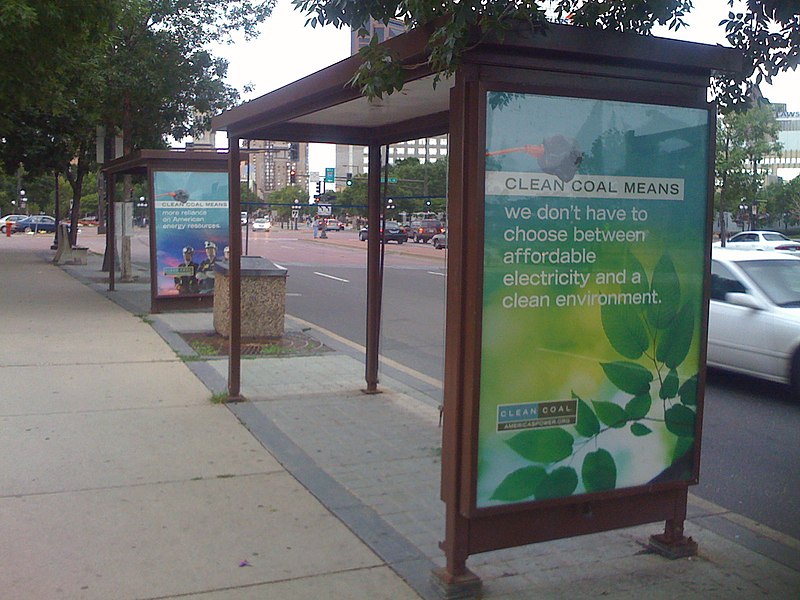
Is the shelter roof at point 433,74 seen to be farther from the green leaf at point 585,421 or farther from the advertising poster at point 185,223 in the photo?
the advertising poster at point 185,223

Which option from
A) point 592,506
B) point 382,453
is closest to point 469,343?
point 592,506

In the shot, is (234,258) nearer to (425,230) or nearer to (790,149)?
(425,230)

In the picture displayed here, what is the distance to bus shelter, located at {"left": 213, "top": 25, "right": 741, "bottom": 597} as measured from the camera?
13.3 feet

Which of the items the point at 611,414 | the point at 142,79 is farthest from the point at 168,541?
the point at 142,79

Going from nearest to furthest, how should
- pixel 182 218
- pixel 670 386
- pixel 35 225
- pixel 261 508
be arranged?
pixel 670 386
pixel 261 508
pixel 182 218
pixel 35 225

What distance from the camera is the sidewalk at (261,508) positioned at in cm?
441

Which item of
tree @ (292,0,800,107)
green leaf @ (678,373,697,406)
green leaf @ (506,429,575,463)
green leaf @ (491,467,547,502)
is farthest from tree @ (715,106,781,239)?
green leaf @ (491,467,547,502)

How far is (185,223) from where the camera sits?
14594 mm

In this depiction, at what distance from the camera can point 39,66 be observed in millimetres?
14516

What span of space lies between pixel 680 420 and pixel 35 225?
223ft

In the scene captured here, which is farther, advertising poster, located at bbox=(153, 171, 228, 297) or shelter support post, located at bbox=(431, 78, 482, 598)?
advertising poster, located at bbox=(153, 171, 228, 297)

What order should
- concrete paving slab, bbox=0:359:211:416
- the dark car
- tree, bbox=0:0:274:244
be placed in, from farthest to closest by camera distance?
the dark car < tree, bbox=0:0:274:244 < concrete paving slab, bbox=0:359:211:416

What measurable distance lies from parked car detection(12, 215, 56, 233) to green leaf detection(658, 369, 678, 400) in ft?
215

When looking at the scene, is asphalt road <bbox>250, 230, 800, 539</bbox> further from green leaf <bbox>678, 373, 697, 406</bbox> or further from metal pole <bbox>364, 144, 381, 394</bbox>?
metal pole <bbox>364, 144, 381, 394</bbox>
